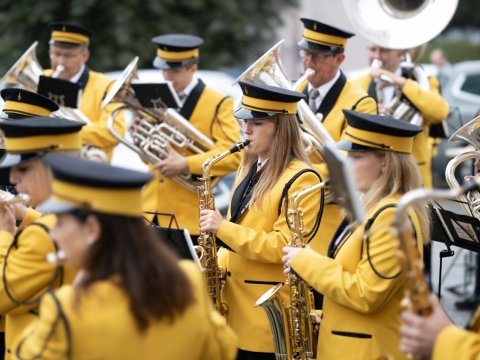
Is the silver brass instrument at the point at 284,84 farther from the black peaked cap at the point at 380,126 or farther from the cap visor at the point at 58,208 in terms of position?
the cap visor at the point at 58,208

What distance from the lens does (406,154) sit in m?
3.74

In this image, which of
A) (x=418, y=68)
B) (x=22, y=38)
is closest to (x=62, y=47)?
(x=418, y=68)

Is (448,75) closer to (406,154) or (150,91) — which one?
(150,91)

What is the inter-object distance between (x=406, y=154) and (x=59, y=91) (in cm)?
344

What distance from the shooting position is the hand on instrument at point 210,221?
434 centimetres

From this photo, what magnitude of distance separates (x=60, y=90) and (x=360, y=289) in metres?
3.58

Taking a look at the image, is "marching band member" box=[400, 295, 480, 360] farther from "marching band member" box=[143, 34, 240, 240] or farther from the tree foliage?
the tree foliage

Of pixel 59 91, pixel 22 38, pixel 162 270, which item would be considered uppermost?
pixel 162 270

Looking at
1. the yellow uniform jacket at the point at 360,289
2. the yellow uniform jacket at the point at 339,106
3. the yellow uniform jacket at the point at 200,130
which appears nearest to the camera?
the yellow uniform jacket at the point at 360,289

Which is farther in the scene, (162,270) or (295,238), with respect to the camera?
(295,238)

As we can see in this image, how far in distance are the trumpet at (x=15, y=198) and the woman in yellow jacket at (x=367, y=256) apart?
118 cm

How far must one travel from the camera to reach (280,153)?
442 cm

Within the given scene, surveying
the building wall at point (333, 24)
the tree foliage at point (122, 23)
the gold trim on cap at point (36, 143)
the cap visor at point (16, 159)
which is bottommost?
the building wall at point (333, 24)

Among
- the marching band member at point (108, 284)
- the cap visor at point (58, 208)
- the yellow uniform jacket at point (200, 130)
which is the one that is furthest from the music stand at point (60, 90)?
the cap visor at point (58, 208)
